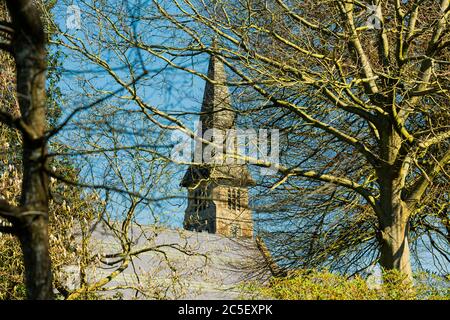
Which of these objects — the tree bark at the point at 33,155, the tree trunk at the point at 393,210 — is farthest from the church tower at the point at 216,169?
the tree bark at the point at 33,155

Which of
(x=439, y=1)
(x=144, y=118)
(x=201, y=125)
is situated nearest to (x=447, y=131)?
(x=439, y=1)

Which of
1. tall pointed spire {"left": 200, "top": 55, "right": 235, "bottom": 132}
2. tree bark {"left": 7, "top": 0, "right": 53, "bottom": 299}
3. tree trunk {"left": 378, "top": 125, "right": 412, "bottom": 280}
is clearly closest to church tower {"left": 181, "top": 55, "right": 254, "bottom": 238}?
tall pointed spire {"left": 200, "top": 55, "right": 235, "bottom": 132}

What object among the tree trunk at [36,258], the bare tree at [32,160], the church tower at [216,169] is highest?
the church tower at [216,169]

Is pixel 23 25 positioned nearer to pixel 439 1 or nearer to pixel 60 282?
pixel 60 282

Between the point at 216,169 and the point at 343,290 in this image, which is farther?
the point at 216,169

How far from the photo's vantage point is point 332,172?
42.4ft

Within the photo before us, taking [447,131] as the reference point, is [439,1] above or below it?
above

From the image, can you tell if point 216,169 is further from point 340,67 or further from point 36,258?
point 36,258

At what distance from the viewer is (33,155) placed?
4.34 metres

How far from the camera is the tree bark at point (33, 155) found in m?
4.27

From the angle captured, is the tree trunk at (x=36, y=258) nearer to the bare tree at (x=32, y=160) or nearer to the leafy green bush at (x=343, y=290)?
the bare tree at (x=32, y=160)

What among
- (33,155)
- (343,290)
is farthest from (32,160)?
(343,290)

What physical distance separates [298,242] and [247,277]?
191 cm

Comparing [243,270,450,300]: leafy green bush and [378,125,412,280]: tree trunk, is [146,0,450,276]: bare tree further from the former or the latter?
[243,270,450,300]: leafy green bush
